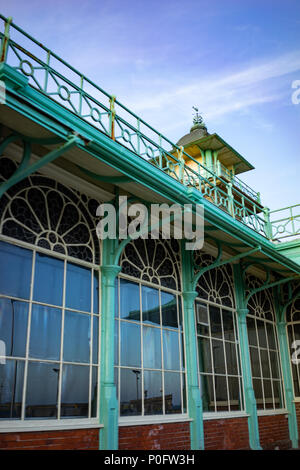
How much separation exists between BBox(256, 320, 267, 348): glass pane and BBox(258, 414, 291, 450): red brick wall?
5.32 ft

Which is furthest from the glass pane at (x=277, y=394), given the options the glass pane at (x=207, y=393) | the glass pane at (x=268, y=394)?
the glass pane at (x=207, y=393)

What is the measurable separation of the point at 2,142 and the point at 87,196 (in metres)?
1.83

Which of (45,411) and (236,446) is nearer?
(45,411)

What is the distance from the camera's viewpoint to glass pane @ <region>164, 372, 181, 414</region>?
736 centimetres

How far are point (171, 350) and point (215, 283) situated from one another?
2239 millimetres

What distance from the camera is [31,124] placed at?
5.18 meters

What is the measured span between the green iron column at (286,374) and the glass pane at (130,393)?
556 centimetres

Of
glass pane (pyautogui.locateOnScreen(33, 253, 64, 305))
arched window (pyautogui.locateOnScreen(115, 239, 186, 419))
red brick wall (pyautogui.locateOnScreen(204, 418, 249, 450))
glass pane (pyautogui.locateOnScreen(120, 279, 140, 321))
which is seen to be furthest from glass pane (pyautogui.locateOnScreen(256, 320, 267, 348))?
glass pane (pyautogui.locateOnScreen(33, 253, 64, 305))

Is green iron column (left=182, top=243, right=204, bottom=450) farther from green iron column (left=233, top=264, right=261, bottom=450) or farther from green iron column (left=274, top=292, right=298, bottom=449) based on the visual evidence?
green iron column (left=274, top=292, right=298, bottom=449)

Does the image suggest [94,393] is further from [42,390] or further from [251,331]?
[251,331]

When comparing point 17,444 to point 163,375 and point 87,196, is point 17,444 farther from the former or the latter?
point 87,196

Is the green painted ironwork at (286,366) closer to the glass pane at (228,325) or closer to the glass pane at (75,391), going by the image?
the glass pane at (228,325)

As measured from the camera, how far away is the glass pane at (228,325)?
9445 mm

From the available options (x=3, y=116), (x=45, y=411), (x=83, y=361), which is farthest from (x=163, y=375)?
(x=3, y=116)
